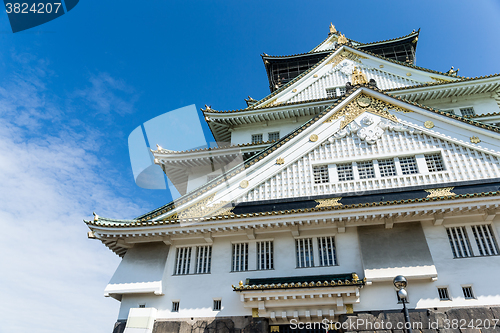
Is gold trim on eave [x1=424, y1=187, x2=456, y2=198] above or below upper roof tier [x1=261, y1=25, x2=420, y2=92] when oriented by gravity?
below

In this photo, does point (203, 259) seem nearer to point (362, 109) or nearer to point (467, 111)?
point (362, 109)

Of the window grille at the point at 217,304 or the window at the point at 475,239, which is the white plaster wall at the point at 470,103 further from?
the window grille at the point at 217,304

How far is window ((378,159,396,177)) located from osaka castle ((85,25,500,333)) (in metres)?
0.04

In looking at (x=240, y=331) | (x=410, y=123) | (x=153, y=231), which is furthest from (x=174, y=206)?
(x=410, y=123)

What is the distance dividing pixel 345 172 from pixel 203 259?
7398 millimetres

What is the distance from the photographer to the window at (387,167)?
583 inches

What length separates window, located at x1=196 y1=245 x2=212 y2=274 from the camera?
14.5m

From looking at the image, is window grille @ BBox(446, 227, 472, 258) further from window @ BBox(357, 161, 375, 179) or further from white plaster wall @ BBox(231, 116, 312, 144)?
white plaster wall @ BBox(231, 116, 312, 144)

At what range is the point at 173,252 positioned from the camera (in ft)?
49.2

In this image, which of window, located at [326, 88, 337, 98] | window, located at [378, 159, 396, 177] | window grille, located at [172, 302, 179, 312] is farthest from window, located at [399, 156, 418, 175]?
window grille, located at [172, 302, 179, 312]

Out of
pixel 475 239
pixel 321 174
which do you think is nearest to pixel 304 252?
pixel 321 174

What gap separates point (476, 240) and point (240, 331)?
9.51 metres

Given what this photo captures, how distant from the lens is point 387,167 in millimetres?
14977

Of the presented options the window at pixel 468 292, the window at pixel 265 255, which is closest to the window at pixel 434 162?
the window at pixel 468 292
